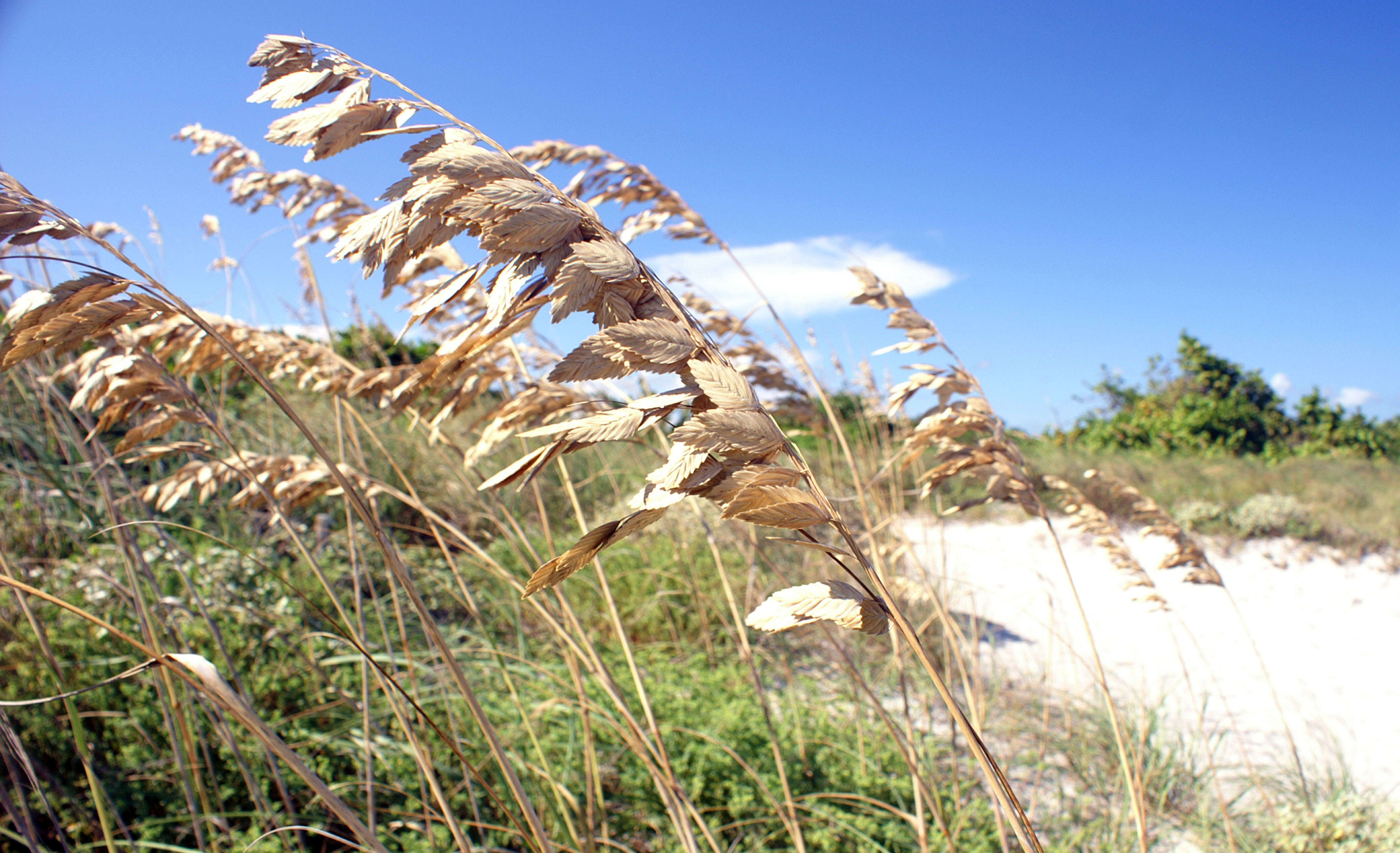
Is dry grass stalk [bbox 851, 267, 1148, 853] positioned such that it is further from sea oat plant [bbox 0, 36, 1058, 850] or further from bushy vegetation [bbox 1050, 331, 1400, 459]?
bushy vegetation [bbox 1050, 331, 1400, 459]

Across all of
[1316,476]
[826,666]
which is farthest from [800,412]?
[1316,476]

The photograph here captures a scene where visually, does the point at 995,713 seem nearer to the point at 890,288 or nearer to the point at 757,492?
the point at 890,288

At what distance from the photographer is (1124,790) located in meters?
2.35

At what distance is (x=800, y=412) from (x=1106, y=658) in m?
3.47

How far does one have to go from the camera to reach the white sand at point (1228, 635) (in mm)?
3359

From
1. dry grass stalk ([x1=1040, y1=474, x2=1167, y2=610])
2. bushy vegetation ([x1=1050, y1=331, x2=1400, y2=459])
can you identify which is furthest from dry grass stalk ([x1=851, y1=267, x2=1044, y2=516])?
bushy vegetation ([x1=1050, y1=331, x2=1400, y2=459])

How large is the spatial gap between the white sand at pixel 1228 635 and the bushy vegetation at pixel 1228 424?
14.9 feet

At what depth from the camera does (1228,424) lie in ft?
36.6

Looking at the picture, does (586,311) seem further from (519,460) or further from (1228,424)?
(1228,424)

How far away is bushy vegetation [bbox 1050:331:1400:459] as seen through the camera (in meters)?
10.9

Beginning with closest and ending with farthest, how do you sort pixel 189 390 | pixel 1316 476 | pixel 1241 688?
1. pixel 189 390
2. pixel 1241 688
3. pixel 1316 476

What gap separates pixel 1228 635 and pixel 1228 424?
25.9 ft

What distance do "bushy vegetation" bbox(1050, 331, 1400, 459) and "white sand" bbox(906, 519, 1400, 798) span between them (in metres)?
4.53

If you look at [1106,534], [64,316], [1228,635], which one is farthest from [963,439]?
[1228,635]
